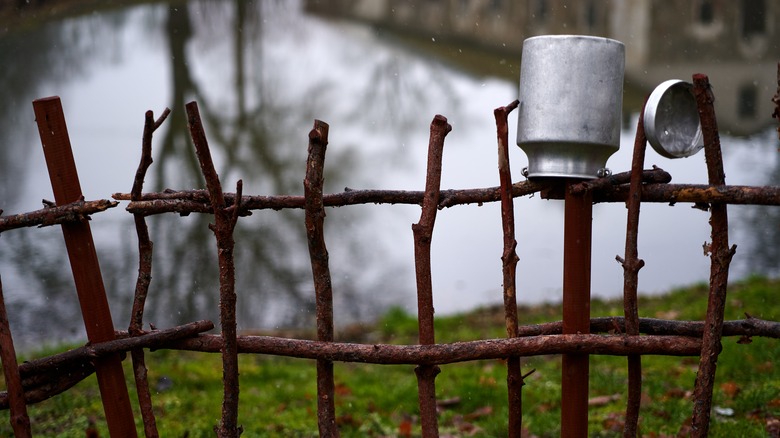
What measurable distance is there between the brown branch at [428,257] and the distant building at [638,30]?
25.7ft

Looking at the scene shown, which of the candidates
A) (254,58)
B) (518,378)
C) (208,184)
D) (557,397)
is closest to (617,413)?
(557,397)

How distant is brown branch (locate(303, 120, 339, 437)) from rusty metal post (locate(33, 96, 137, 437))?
0.61 metres

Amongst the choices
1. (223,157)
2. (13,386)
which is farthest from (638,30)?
(13,386)

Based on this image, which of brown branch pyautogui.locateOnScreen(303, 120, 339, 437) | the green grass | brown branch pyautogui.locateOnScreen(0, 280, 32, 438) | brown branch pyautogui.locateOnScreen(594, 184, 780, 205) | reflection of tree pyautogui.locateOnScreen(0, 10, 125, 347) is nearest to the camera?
brown branch pyautogui.locateOnScreen(594, 184, 780, 205)

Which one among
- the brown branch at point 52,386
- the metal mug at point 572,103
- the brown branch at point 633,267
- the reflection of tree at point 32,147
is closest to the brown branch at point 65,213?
the brown branch at point 52,386

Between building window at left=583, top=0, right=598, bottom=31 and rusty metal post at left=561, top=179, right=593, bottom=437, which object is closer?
rusty metal post at left=561, top=179, right=593, bottom=437

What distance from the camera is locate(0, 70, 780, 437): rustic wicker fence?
2.14m

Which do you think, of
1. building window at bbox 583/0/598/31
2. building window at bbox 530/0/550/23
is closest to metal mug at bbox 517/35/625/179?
building window at bbox 530/0/550/23

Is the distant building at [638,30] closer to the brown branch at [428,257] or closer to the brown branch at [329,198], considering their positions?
the brown branch at [329,198]

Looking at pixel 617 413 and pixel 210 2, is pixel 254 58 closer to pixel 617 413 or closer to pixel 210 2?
pixel 210 2

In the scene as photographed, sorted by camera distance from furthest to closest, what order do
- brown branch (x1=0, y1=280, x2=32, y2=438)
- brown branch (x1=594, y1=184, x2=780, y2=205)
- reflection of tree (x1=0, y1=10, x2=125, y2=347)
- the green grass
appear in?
1. reflection of tree (x1=0, y1=10, x2=125, y2=347)
2. the green grass
3. brown branch (x1=0, y1=280, x2=32, y2=438)
4. brown branch (x1=594, y1=184, x2=780, y2=205)

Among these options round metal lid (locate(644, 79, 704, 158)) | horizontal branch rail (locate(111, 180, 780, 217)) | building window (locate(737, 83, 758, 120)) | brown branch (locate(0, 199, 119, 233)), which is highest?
building window (locate(737, 83, 758, 120))

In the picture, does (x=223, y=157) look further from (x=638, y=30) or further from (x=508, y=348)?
(x=508, y=348)

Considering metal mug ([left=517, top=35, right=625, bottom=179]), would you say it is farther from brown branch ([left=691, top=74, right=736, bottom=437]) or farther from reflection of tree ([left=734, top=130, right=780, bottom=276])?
reflection of tree ([left=734, top=130, right=780, bottom=276])
